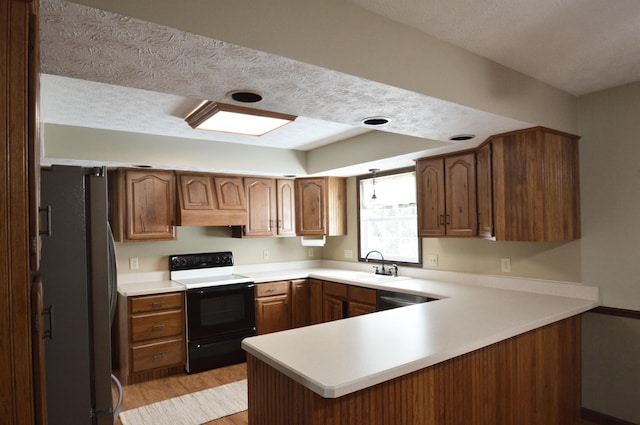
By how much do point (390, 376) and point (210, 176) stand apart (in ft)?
Answer: 10.5

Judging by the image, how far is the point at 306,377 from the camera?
56.7 inches

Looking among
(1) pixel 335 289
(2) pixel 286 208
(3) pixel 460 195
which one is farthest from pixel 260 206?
(3) pixel 460 195

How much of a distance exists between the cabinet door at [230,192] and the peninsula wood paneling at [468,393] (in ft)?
8.22

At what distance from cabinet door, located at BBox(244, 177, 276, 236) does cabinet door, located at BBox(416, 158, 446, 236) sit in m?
1.86

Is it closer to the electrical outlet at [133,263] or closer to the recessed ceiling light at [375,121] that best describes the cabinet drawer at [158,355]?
the electrical outlet at [133,263]

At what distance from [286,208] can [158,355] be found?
6.98 feet

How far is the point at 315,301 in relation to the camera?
4.38 metres

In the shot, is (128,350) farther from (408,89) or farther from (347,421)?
(408,89)

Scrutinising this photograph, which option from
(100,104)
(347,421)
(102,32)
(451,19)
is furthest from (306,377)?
(100,104)

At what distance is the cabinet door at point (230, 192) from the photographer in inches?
163

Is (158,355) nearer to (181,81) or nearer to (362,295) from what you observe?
(362,295)

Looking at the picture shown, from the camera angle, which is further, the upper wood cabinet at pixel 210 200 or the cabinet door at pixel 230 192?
the cabinet door at pixel 230 192

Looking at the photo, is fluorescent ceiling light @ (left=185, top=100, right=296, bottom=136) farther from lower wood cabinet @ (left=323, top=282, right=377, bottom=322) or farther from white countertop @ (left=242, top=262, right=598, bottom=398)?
lower wood cabinet @ (left=323, top=282, right=377, bottom=322)

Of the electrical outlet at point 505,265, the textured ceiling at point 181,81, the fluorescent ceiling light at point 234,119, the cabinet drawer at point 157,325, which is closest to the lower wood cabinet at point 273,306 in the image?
the cabinet drawer at point 157,325
